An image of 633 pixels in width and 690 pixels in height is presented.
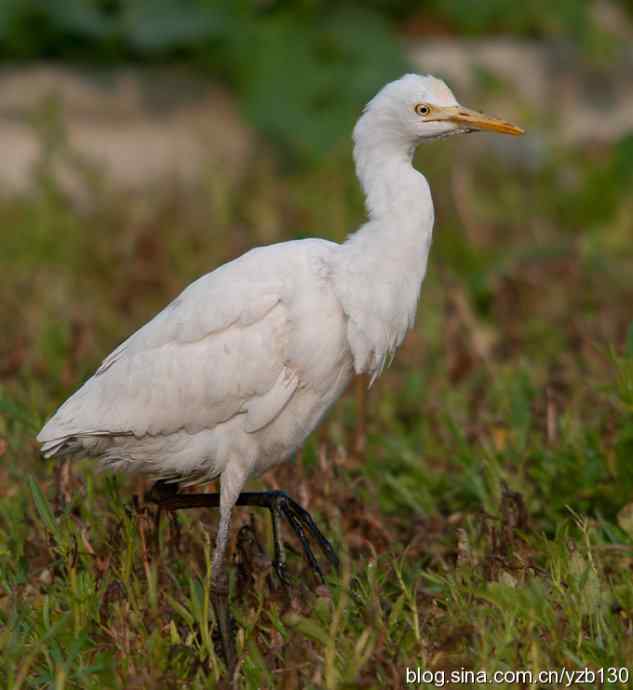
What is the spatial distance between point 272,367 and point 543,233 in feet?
11.9

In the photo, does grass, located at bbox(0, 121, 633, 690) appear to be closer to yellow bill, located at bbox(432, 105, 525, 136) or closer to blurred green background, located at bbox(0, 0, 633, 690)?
blurred green background, located at bbox(0, 0, 633, 690)

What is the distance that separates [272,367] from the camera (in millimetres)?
3463

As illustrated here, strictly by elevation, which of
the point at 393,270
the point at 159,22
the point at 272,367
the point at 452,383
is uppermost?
the point at 159,22

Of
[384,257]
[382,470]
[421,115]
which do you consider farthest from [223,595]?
[421,115]

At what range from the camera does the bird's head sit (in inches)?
140

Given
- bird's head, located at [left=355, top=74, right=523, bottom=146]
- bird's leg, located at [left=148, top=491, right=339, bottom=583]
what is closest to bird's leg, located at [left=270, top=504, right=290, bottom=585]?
bird's leg, located at [left=148, top=491, right=339, bottom=583]

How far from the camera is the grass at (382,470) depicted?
120 inches

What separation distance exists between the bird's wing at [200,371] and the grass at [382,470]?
0.22 metres

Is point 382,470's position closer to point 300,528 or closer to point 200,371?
point 300,528

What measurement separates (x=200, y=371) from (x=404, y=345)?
7.27ft

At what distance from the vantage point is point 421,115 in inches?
141

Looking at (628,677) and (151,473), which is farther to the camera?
(151,473)

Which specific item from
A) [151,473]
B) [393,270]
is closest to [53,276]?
[151,473]

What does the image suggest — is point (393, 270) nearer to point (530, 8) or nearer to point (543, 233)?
point (543, 233)
